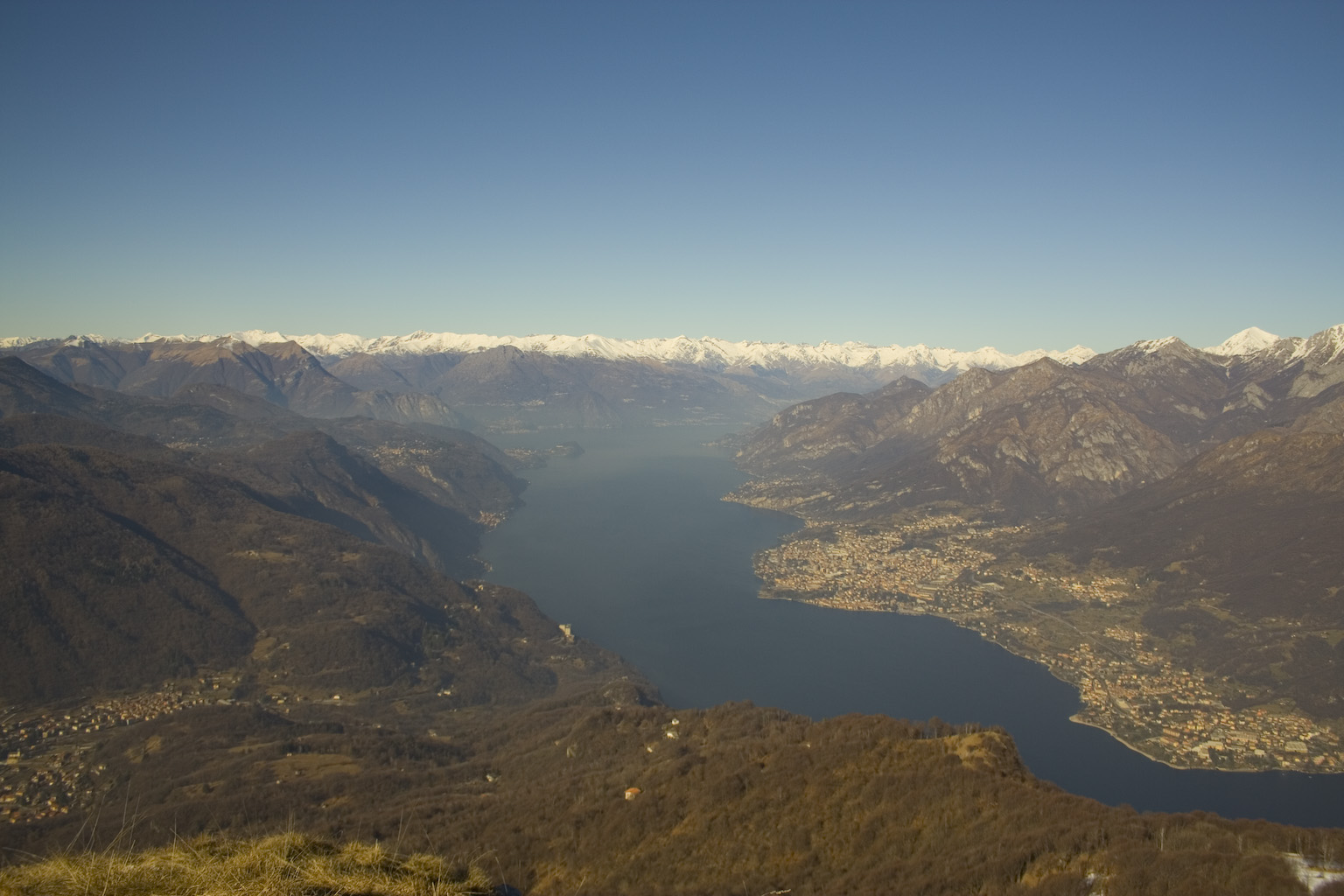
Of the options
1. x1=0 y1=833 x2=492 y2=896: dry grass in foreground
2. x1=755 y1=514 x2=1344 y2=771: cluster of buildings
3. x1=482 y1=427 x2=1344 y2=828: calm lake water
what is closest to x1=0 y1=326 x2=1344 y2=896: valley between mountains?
x1=755 y1=514 x2=1344 y2=771: cluster of buildings

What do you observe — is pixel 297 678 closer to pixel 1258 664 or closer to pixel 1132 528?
pixel 1258 664

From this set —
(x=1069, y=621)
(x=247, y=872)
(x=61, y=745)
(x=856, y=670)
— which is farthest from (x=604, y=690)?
(x=1069, y=621)

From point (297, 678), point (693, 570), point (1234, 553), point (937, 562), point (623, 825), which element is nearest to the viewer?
point (623, 825)

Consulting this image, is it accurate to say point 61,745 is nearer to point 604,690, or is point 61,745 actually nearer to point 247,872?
point 604,690

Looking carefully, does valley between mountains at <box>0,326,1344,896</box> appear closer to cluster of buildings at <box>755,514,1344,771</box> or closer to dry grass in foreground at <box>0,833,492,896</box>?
A: cluster of buildings at <box>755,514,1344,771</box>

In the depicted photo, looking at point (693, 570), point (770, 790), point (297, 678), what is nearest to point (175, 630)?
point (297, 678)

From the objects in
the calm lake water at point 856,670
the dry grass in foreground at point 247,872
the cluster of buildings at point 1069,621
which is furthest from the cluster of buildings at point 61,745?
the cluster of buildings at point 1069,621
